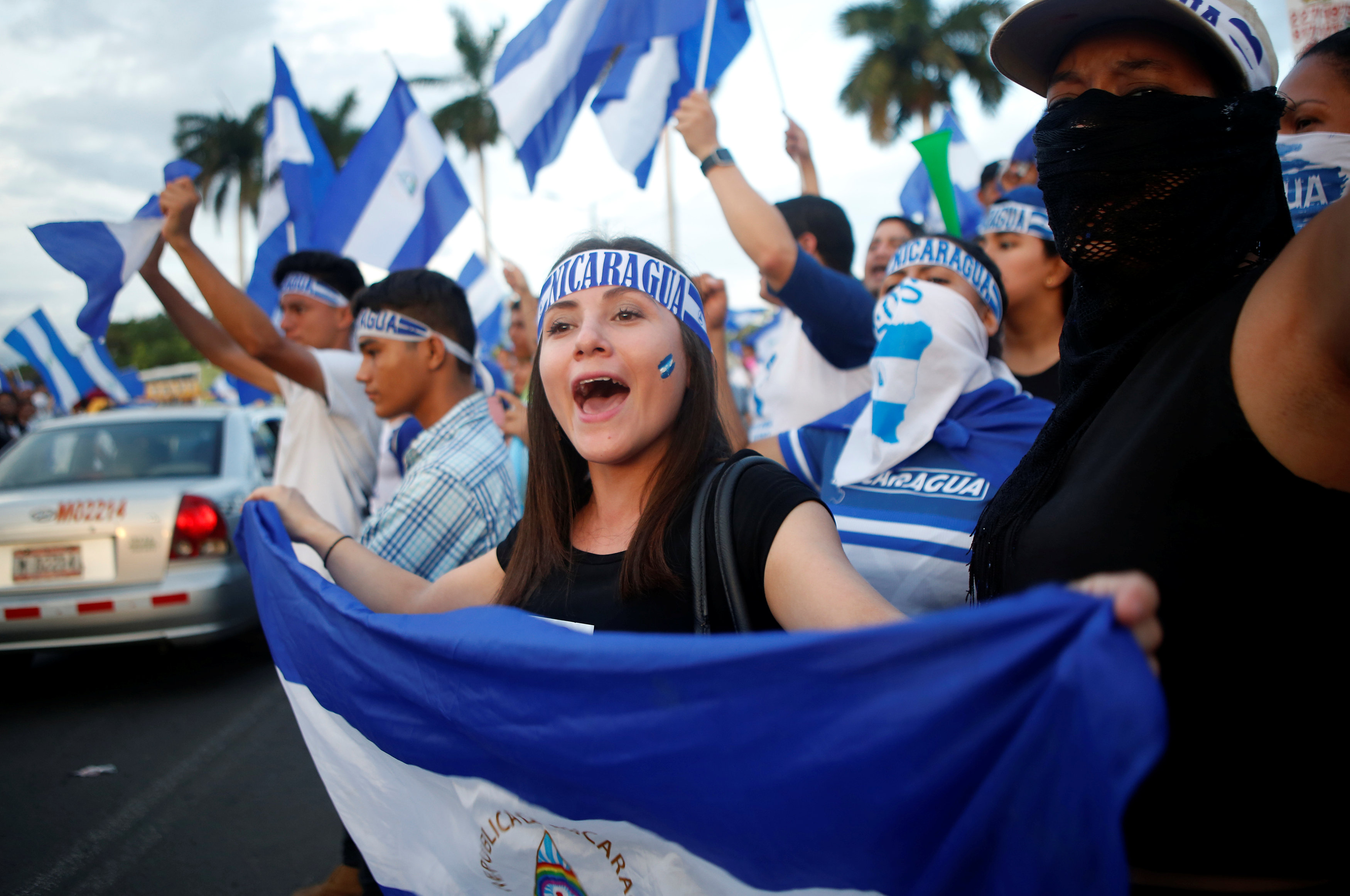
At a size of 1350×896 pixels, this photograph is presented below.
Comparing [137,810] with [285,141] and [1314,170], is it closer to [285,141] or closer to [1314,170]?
[285,141]

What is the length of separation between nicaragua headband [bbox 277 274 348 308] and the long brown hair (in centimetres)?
292

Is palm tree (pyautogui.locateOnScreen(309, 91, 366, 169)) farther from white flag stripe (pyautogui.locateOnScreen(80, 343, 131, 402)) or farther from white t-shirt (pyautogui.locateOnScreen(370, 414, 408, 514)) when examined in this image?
white t-shirt (pyautogui.locateOnScreen(370, 414, 408, 514))

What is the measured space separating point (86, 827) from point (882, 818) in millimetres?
3964

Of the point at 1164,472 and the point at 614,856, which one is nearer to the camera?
the point at 1164,472

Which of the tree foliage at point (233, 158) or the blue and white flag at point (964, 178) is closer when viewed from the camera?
the blue and white flag at point (964, 178)

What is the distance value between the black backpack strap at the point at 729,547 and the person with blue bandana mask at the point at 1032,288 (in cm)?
193

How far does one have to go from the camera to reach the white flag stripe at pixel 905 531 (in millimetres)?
2129

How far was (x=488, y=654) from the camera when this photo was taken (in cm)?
143

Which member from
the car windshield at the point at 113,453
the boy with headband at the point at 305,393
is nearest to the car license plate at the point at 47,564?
the car windshield at the point at 113,453

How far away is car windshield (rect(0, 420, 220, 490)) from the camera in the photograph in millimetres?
5617

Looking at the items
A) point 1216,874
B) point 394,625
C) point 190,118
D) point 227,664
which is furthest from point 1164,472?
point 190,118

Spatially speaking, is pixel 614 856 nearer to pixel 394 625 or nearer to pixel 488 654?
pixel 488 654

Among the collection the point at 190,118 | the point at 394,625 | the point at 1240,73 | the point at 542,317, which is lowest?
the point at 394,625

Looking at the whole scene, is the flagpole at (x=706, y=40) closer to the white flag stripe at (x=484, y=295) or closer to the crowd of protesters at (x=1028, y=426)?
the crowd of protesters at (x=1028, y=426)
